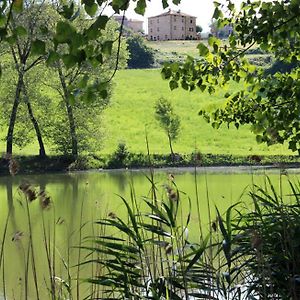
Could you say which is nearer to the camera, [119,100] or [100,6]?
[100,6]

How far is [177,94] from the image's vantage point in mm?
48625

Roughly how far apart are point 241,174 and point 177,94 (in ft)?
78.3

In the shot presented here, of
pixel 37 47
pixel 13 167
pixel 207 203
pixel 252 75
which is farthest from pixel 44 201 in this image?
pixel 252 75

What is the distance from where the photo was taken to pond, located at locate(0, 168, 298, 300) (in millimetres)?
5020

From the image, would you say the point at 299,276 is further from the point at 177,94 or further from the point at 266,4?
the point at 177,94

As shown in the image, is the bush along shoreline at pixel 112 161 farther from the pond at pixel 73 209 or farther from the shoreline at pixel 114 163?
the pond at pixel 73 209

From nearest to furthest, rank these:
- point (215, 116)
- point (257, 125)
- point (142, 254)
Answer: point (142, 254) → point (257, 125) → point (215, 116)

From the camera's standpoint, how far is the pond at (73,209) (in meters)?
5.02

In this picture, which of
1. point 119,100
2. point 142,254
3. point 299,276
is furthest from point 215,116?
point 119,100

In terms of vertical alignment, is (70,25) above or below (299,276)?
above

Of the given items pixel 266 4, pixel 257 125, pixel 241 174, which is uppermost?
pixel 266 4

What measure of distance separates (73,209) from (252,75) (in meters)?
10.9

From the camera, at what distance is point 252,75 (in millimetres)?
5398

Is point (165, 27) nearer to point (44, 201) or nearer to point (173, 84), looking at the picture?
point (173, 84)
